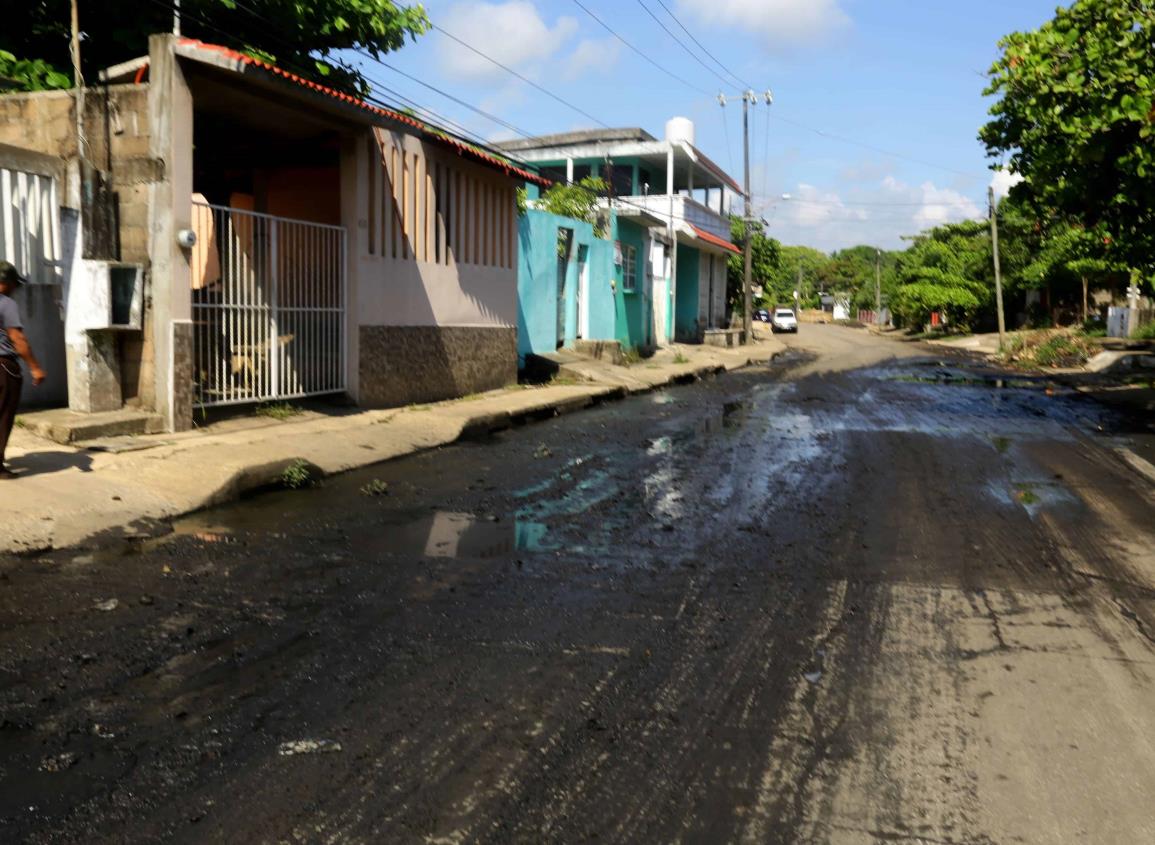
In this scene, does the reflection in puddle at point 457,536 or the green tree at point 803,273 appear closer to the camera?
the reflection in puddle at point 457,536

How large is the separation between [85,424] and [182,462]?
1261 mm

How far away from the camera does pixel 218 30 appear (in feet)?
43.0

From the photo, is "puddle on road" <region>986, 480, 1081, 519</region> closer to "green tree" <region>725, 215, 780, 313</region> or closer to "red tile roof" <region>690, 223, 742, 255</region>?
"red tile roof" <region>690, 223, 742, 255</region>

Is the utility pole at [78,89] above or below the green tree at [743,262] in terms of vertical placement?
below

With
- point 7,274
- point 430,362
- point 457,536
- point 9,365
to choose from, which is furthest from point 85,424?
point 430,362

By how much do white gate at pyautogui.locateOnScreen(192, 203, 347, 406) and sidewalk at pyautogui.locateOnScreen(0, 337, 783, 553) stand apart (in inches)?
20.8

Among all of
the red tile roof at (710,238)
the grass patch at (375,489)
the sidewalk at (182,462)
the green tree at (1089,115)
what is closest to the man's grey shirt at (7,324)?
the sidewalk at (182,462)

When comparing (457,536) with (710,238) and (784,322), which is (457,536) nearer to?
(710,238)

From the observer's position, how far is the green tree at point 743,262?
47969 mm

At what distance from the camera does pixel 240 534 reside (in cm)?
701

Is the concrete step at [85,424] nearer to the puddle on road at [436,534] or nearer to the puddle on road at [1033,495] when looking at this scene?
the puddle on road at [436,534]

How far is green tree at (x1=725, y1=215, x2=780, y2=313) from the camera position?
48.0 m

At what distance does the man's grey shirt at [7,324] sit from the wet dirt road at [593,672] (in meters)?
1.83

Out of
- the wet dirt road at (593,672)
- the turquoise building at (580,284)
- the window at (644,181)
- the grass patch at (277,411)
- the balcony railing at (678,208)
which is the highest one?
the window at (644,181)
